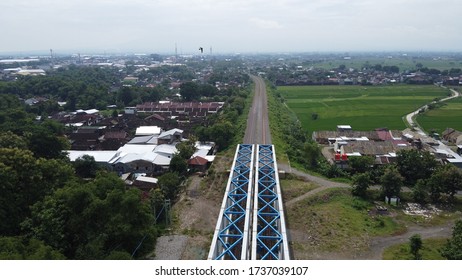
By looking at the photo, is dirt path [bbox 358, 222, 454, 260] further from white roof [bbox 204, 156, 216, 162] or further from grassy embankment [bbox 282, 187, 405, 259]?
white roof [bbox 204, 156, 216, 162]

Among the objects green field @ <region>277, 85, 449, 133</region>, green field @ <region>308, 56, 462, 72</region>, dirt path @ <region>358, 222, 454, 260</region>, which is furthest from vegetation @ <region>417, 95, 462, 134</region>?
green field @ <region>308, 56, 462, 72</region>

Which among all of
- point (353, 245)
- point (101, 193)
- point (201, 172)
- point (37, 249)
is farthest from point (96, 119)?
point (353, 245)


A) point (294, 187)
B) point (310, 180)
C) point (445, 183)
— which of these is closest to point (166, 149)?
point (294, 187)

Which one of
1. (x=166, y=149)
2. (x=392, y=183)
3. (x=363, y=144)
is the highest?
(x=363, y=144)

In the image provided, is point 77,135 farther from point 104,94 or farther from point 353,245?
point 353,245

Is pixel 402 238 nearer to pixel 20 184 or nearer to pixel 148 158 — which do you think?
pixel 148 158
